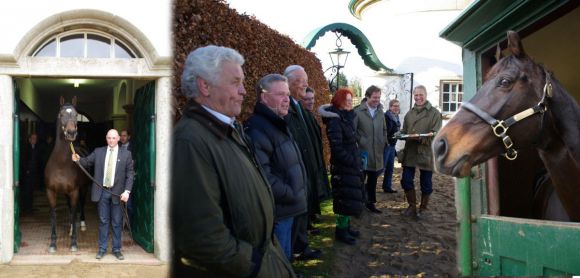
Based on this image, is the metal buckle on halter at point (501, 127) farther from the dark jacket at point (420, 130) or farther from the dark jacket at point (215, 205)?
the dark jacket at point (420, 130)

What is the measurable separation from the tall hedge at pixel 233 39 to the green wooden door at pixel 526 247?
1.14 metres

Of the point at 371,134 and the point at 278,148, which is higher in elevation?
the point at 371,134

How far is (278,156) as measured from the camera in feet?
6.73

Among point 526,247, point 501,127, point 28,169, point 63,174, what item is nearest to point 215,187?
point 501,127

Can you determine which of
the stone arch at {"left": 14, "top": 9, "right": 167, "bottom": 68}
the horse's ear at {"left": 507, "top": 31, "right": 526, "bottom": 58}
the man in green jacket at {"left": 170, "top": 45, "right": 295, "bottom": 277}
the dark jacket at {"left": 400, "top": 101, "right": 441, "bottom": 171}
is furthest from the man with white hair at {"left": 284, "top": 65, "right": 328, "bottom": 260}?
the man in green jacket at {"left": 170, "top": 45, "right": 295, "bottom": 277}

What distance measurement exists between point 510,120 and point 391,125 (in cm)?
303

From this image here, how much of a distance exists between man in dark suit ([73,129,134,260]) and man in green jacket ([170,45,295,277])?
7.26 ft

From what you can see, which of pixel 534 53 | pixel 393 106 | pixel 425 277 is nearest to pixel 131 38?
pixel 534 53

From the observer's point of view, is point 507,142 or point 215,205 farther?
point 507,142

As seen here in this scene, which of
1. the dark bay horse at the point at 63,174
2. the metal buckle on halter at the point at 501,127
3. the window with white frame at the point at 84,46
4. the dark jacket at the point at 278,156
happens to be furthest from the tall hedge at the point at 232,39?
the dark bay horse at the point at 63,174

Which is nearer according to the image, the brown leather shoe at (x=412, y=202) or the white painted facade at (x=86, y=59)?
the white painted facade at (x=86, y=59)

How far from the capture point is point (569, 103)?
4.89ft

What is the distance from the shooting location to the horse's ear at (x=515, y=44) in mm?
1343

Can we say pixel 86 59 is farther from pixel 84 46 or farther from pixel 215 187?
pixel 215 187
